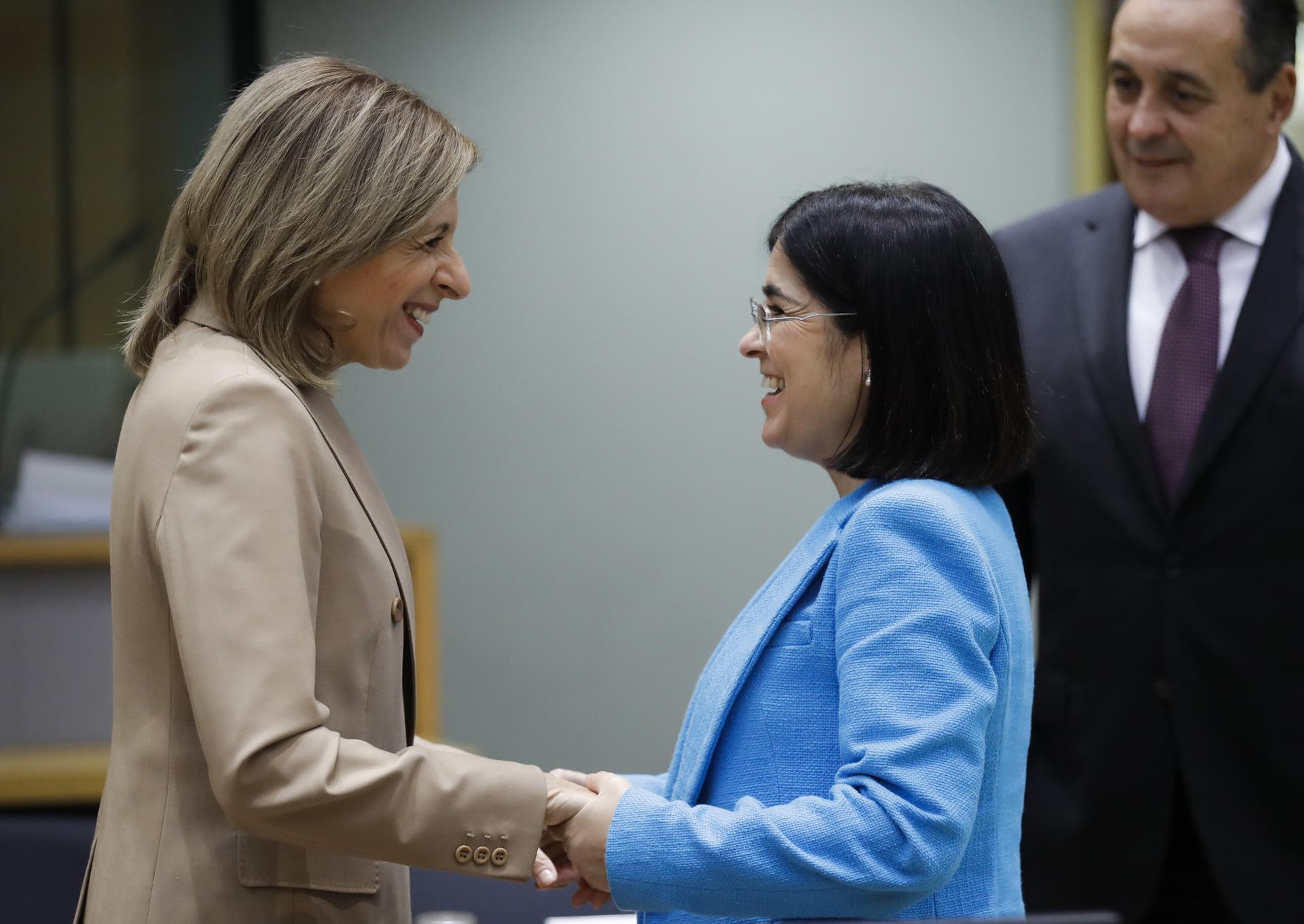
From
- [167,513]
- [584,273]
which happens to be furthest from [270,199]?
[584,273]

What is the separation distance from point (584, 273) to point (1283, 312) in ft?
6.84

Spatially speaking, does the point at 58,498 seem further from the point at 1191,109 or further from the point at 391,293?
the point at 1191,109

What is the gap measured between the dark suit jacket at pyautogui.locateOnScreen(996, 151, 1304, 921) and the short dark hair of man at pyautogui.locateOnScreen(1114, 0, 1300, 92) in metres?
0.16

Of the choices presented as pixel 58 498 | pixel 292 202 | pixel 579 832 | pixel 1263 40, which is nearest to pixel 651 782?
pixel 579 832

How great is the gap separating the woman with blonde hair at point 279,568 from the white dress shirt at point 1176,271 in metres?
1.21

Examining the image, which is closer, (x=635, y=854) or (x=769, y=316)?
(x=635, y=854)

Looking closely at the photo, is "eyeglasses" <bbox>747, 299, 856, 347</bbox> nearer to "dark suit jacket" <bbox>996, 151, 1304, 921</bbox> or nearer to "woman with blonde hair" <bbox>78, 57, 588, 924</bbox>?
"woman with blonde hair" <bbox>78, 57, 588, 924</bbox>

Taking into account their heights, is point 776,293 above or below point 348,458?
above

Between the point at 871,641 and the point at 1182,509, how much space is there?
1061 mm

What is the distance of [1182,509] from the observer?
7.01 ft

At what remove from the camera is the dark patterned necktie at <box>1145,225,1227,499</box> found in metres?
2.17

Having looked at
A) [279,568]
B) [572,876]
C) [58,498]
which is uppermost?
[279,568]

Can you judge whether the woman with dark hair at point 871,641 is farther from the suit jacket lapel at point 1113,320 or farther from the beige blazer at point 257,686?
the suit jacket lapel at point 1113,320

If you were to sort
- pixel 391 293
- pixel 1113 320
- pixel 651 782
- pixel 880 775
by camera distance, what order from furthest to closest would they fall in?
1. pixel 1113 320
2. pixel 651 782
3. pixel 391 293
4. pixel 880 775
